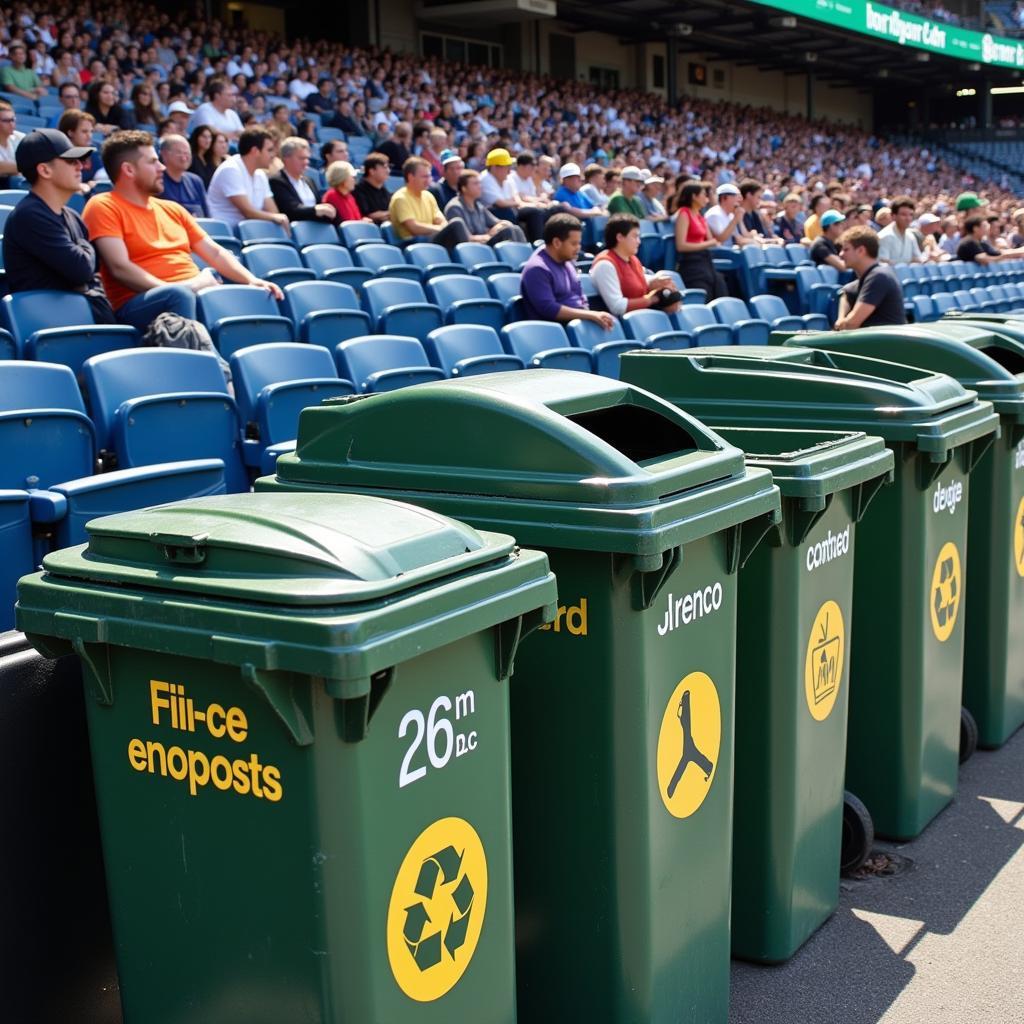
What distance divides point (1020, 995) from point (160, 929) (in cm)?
188

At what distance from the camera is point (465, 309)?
767cm

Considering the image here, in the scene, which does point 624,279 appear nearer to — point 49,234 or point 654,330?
point 654,330

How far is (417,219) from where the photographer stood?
9.88m

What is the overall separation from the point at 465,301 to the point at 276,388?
2896mm

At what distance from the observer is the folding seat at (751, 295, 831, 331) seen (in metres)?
9.69

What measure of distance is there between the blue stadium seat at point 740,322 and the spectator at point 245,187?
3275 mm

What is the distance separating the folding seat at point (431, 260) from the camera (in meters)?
8.57

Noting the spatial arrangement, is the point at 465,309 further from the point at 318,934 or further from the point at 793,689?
the point at 318,934

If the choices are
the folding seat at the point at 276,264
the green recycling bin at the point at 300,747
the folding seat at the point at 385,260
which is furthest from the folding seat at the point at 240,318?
the green recycling bin at the point at 300,747

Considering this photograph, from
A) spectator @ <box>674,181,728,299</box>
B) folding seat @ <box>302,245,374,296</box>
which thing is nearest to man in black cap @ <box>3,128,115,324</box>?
folding seat @ <box>302,245,374,296</box>

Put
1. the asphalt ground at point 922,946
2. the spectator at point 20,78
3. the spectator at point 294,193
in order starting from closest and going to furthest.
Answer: the asphalt ground at point 922,946, the spectator at point 294,193, the spectator at point 20,78

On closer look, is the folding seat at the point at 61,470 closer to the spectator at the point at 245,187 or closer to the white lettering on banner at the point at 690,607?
the white lettering on banner at the point at 690,607

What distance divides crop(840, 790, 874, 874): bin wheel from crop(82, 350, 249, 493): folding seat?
239cm

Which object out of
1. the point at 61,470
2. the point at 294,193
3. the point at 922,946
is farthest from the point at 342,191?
the point at 922,946
